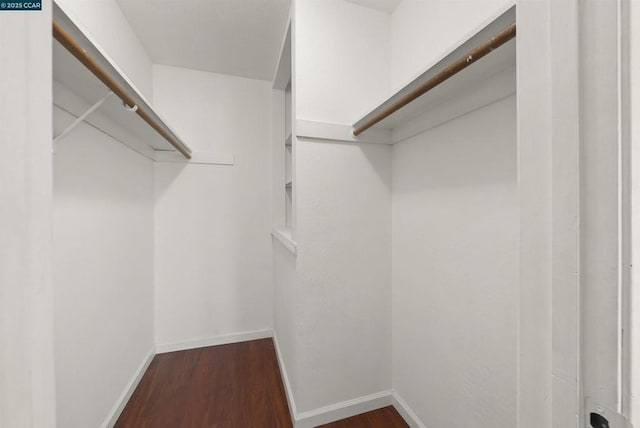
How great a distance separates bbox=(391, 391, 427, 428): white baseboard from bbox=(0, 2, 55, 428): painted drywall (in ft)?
5.10

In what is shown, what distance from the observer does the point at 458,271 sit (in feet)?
3.58

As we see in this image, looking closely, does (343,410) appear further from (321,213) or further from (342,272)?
(321,213)

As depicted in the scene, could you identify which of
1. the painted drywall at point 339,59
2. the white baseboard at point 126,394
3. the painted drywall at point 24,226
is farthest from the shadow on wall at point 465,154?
the white baseboard at point 126,394

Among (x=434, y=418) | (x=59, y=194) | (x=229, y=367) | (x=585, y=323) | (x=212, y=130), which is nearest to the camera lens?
(x=585, y=323)

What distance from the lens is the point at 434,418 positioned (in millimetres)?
1225

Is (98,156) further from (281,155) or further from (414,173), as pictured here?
(414,173)

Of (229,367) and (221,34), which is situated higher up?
(221,34)

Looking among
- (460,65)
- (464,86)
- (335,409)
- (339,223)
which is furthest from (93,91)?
(335,409)

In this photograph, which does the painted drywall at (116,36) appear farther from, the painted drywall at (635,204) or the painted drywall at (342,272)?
the painted drywall at (635,204)

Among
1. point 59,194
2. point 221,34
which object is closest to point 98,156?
point 59,194

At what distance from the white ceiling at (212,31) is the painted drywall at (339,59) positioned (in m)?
0.34

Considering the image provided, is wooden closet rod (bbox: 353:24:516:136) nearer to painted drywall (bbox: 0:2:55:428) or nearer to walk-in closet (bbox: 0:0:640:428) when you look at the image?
walk-in closet (bbox: 0:0:640:428)

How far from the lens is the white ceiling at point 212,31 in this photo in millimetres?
1547

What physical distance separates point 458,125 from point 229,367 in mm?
2207
